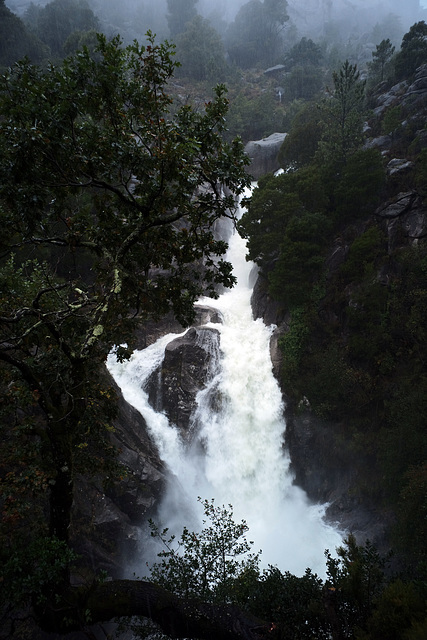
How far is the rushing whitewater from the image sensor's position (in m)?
13.9

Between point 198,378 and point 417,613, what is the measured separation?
46.3 feet

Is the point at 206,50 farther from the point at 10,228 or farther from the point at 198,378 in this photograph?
the point at 10,228

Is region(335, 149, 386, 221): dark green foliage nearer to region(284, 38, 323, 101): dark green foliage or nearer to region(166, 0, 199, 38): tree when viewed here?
region(284, 38, 323, 101): dark green foliage

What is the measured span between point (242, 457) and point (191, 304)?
39.3 feet

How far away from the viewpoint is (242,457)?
16188mm

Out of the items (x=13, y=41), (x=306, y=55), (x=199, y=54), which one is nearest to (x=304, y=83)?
(x=306, y=55)

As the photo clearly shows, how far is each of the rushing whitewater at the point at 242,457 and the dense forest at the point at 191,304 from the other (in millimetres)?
1259

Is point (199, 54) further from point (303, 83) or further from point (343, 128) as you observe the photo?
point (343, 128)

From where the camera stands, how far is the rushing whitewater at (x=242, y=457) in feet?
45.7

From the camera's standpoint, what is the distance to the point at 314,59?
178 ft

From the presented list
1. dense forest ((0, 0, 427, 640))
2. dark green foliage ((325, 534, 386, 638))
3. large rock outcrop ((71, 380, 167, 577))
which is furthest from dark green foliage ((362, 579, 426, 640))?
large rock outcrop ((71, 380, 167, 577))

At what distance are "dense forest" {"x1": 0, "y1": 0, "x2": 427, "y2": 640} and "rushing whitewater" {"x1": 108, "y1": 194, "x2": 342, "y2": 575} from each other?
49.6 inches

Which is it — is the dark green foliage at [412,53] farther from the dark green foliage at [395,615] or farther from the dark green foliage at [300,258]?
the dark green foliage at [395,615]

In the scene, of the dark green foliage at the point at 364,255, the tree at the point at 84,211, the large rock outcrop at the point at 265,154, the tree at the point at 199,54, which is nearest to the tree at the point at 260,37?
the tree at the point at 199,54
